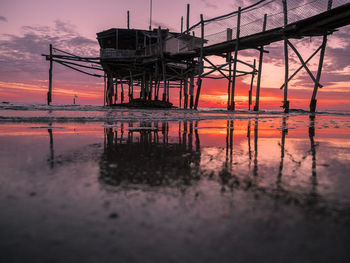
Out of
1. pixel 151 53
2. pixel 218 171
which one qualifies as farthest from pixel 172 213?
pixel 151 53

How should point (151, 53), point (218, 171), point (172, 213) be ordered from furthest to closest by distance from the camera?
1. point (151, 53)
2. point (218, 171)
3. point (172, 213)

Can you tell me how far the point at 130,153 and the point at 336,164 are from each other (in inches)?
59.4

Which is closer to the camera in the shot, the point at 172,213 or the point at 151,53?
the point at 172,213

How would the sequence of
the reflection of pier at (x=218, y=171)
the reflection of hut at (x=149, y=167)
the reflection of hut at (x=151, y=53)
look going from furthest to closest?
→ the reflection of hut at (x=151, y=53) < the reflection of hut at (x=149, y=167) < the reflection of pier at (x=218, y=171)

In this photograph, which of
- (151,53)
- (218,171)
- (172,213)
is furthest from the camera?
(151,53)

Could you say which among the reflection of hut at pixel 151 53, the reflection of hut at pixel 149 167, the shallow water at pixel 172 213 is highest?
the reflection of hut at pixel 151 53

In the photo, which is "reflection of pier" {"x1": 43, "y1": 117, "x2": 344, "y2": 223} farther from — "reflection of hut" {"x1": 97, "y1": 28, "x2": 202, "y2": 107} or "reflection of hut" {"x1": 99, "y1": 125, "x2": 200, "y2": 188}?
"reflection of hut" {"x1": 97, "y1": 28, "x2": 202, "y2": 107}

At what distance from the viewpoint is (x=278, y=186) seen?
109 cm

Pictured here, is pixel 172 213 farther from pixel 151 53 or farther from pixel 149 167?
pixel 151 53

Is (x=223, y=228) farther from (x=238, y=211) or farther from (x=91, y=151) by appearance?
(x=91, y=151)

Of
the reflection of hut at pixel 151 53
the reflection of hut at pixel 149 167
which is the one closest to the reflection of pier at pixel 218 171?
the reflection of hut at pixel 149 167

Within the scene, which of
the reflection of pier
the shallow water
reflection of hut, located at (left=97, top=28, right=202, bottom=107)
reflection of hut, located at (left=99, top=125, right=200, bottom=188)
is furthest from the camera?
reflection of hut, located at (left=97, top=28, right=202, bottom=107)

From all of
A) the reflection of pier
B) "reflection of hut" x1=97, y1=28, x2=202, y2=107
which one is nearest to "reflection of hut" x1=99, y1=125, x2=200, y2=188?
the reflection of pier

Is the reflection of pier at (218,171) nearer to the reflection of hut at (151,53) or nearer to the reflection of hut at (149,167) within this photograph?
the reflection of hut at (149,167)
